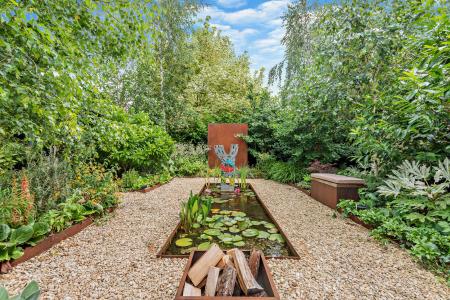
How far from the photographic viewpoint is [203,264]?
1128 millimetres

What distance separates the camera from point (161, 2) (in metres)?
7.01

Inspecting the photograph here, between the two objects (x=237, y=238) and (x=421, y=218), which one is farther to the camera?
(x=237, y=238)

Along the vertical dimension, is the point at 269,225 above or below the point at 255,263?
below

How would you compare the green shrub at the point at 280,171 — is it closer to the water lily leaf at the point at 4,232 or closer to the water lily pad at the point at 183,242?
the water lily pad at the point at 183,242

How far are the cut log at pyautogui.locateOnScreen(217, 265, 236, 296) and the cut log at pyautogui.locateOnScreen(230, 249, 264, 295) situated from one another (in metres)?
0.03

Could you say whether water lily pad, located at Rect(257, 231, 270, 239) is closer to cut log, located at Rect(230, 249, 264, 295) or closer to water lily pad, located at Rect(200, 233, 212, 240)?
water lily pad, located at Rect(200, 233, 212, 240)

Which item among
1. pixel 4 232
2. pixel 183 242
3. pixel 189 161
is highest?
pixel 189 161

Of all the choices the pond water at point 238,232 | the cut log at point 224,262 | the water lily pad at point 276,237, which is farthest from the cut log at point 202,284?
the water lily pad at point 276,237

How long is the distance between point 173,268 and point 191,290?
31.4 inches

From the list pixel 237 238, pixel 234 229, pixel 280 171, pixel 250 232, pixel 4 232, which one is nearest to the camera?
pixel 4 232

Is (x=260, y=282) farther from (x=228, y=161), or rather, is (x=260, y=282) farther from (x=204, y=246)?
(x=228, y=161)

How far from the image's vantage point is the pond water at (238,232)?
7.10 feet

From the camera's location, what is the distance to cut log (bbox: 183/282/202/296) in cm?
98

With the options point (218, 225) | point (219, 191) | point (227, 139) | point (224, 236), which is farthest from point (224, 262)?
point (227, 139)
